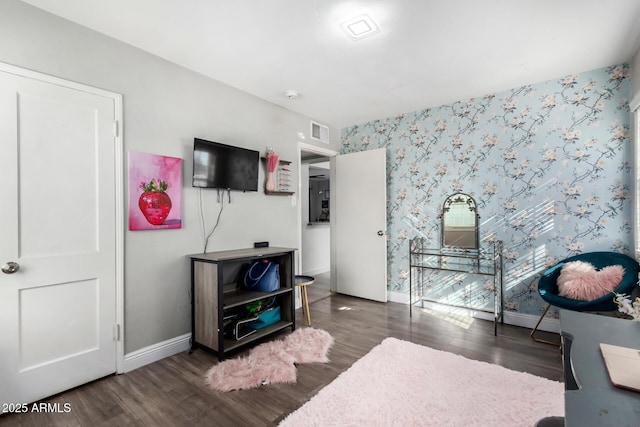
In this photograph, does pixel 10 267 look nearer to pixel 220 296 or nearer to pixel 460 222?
pixel 220 296

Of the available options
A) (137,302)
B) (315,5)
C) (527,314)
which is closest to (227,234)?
(137,302)

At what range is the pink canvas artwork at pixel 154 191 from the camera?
2326 mm

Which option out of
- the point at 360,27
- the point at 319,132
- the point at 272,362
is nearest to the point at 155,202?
the point at 272,362

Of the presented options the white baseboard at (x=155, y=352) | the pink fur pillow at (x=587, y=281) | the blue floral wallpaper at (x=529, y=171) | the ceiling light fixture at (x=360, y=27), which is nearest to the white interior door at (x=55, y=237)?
the white baseboard at (x=155, y=352)

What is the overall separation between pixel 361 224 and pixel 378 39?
2476 mm

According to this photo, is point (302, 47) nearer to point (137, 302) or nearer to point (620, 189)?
point (137, 302)

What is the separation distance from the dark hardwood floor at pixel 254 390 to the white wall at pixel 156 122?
0.38 m

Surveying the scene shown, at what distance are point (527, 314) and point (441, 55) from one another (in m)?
2.72

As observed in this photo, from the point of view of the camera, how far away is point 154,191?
2.43m

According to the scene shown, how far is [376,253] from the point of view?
13.3ft

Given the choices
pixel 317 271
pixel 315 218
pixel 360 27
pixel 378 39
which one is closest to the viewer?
pixel 360 27

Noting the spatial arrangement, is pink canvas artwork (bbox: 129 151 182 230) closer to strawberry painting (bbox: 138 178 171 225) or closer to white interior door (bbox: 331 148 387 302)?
strawberry painting (bbox: 138 178 171 225)

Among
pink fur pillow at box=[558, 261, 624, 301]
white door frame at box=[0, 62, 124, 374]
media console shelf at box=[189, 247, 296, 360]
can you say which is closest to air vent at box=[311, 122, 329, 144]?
media console shelf at box=[189, 247, 296, 360]

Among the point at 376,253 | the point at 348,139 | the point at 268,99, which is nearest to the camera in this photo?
the point at 268,99
